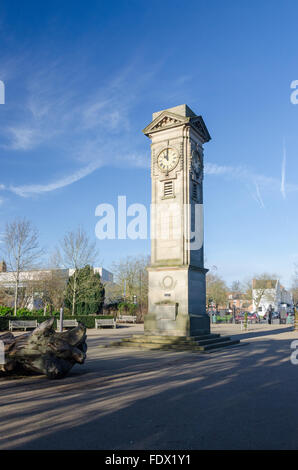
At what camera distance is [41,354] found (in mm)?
10008

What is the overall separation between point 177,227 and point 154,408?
40.8ft

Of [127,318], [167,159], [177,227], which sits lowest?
[127,318]

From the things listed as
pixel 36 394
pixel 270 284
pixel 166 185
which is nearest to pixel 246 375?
pixel 36 394

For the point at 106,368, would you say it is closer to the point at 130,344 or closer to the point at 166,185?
the point at 130,344

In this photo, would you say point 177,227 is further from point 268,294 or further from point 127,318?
point 268,294

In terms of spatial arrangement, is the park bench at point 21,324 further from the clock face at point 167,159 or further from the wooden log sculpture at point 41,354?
the wooden log sculpture at point 41,354

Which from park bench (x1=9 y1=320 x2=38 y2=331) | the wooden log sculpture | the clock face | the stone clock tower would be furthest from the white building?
the wooden log sculpture

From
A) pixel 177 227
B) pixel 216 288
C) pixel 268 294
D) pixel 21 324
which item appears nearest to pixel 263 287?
pixel 268 294

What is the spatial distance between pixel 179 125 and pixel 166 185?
310 cm

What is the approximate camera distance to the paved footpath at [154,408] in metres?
5.33

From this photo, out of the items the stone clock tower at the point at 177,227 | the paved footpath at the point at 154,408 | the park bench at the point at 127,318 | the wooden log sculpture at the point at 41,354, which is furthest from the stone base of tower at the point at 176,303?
the park bench at the point at 127,318

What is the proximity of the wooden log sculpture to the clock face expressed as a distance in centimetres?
1163

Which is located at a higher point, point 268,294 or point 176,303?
point 176,303

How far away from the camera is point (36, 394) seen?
8188 mm
